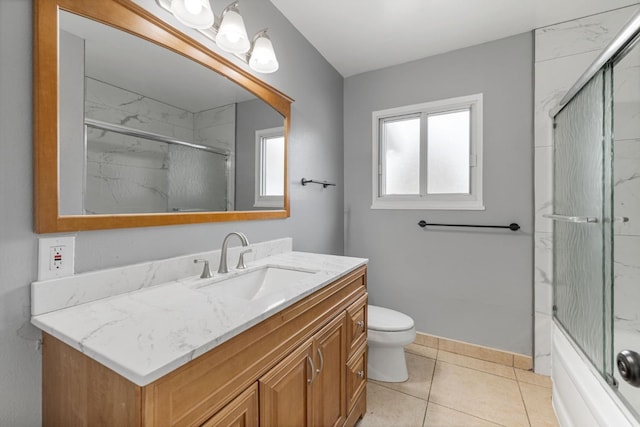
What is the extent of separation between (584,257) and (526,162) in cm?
85

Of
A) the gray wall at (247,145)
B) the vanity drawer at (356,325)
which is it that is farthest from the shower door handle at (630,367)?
the gray wall at (247,145)

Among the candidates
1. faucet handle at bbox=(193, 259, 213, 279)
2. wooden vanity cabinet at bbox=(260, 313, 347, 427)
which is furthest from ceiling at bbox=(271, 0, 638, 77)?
wooden vanity cabinet at bbox=(260, 313, 347, 427)

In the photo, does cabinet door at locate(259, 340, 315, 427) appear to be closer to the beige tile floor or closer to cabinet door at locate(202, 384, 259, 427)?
cabinet door at locate(202, 384, 259, 427)

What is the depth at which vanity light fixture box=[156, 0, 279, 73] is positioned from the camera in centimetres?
112

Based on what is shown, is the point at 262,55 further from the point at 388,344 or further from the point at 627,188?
the point at 627,188

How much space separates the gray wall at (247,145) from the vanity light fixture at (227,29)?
217 mm

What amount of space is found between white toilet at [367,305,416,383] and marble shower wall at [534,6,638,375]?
96cm

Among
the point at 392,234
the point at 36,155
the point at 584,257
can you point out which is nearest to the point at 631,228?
the point at 584,257

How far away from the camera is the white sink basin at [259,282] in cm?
125

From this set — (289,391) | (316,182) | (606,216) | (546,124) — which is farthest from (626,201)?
(289,391)

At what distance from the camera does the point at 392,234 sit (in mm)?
2508

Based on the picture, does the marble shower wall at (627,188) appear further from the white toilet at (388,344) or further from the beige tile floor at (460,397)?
the white toilet at (388,344)

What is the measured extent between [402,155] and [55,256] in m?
2.40

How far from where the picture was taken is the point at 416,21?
6.34 ft
